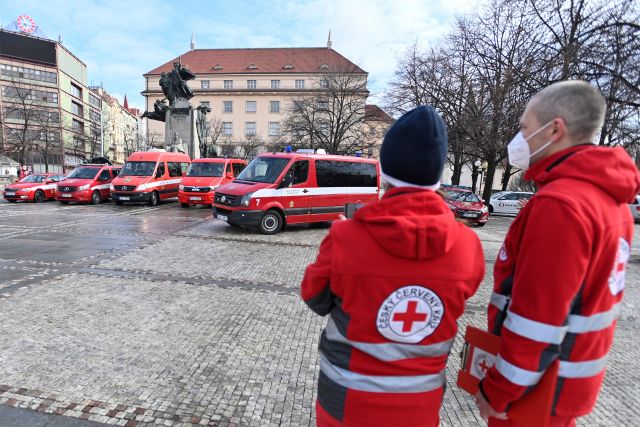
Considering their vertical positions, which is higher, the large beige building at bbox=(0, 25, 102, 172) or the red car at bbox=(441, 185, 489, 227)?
the large beige building at bbox=(0, 25, 102, 172)

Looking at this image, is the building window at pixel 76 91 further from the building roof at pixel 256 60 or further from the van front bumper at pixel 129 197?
the van front bumper at pixel 129 197

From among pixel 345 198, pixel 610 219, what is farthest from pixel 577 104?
pixel 345 198

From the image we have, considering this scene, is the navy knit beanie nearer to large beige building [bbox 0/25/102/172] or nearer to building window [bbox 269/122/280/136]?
large beige building [bbox 0/25/102/172]

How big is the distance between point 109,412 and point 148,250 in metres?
5.82

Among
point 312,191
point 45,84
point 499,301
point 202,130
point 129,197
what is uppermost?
point 45,84

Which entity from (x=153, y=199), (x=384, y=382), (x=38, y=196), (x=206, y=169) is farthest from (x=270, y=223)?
(x=38, y=196)

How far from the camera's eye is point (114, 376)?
327 cm

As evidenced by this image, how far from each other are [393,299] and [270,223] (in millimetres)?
9459

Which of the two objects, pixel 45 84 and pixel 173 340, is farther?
pixel 45 84

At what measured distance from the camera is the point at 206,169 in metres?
16.8

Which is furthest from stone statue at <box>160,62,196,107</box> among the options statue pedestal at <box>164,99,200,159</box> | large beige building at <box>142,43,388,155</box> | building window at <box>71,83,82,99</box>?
building window at <box>71,83,82,99</box>

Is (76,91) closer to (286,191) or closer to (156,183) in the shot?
(156,183)

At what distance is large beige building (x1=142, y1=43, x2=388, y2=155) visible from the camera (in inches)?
2689

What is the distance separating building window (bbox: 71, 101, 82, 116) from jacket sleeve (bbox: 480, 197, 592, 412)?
84.5 metres
